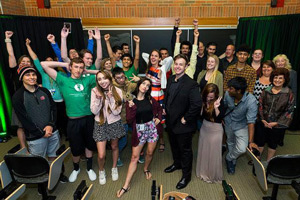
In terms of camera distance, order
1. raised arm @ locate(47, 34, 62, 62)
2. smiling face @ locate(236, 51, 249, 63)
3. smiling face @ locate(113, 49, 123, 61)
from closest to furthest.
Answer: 1. raised arm @ locate(47, 34, 62, 62)
2. smiling face @ locate(236, 51, 249, 63)
3. smiling face @ locate(113, 49, 123, 61)

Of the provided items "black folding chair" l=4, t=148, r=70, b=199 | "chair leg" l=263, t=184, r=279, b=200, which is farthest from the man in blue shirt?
"black folding chair" l=4, t=148, r=70, b=199

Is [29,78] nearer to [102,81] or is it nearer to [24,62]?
[102,81]

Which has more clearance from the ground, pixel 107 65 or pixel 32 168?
pixel 107 65

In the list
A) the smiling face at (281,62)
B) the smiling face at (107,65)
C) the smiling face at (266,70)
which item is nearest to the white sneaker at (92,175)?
the smiling face at (107,65)

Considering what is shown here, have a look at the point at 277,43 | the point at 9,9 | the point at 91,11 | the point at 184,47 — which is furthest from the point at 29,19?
the point at 277,43

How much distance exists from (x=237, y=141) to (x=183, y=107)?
1004 mm

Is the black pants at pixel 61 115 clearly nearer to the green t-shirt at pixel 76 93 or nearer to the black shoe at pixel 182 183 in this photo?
the green t-shirt at pixel 76 93

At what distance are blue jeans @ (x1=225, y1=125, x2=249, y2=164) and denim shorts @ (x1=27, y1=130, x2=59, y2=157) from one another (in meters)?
2.40

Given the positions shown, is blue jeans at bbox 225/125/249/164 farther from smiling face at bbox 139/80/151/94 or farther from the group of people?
smiling face at bbox 139/80/151/94

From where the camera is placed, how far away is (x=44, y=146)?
250 cm

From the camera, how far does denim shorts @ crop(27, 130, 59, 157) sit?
2426mm

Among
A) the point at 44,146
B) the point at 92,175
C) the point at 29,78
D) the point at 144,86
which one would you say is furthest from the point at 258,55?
the point at 44,146

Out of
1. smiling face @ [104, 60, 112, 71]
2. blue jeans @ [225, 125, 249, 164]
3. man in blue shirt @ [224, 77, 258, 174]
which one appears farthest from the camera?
smiling face @ [104, 60, 112, 71]

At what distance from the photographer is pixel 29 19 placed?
4.07m
